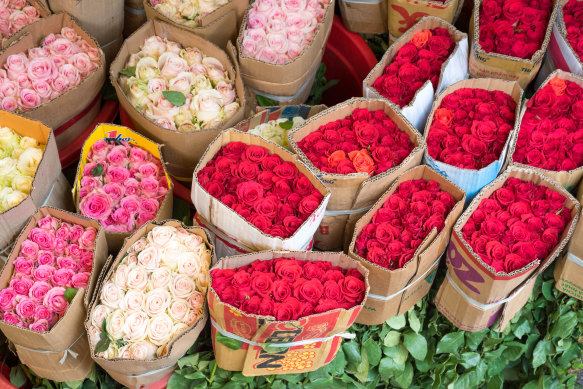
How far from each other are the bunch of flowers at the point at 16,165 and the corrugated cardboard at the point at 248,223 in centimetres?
52

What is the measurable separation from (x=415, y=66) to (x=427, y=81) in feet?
0.45

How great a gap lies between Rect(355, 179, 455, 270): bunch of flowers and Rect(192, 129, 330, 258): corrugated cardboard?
5.9 inches

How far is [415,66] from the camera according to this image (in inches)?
79.2

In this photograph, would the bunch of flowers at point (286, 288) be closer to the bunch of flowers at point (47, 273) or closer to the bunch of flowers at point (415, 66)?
the bunch of flowers at point (47, 273)

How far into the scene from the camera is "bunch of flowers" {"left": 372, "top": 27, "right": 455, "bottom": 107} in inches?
76.7

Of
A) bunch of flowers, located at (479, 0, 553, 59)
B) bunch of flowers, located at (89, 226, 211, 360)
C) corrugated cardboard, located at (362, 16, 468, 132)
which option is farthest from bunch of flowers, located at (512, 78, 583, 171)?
bunch of flowers, located at (89, 226, 211, 360)

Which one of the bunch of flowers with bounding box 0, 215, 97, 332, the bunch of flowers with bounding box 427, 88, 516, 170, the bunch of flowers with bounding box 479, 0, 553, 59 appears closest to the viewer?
the bunch of flowers with bounding box 0, 215, 97, 332

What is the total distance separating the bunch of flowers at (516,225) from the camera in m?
1.56

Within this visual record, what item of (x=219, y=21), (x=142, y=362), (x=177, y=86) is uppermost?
(x=219, y=21)

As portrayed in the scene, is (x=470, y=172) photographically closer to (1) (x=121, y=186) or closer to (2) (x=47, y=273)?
(1) (x=121, y=186)

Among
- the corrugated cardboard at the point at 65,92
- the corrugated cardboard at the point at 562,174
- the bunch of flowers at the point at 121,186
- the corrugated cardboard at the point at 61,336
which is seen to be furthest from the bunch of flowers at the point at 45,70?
the corrugated cardboard at the point at 562,174

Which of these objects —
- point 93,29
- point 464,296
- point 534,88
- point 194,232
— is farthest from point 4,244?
point 534,88

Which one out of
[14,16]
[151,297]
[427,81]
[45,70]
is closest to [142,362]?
[151,297]

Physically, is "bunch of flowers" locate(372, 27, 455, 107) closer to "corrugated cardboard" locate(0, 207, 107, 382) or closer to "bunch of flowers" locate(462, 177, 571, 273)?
"bunch of flowers" locate(462, 177, 571, 273)
